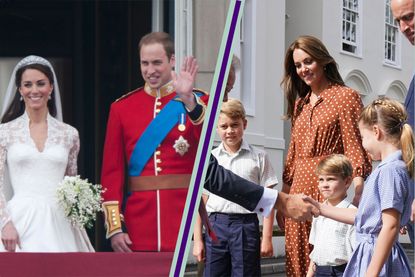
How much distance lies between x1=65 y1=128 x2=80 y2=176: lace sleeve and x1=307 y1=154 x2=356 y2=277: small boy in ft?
2.94

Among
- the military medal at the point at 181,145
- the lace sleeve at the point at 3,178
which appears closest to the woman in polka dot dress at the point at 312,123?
the military medal at the point at 181,145

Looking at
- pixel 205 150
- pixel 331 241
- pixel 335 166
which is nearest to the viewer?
pixel 205 150

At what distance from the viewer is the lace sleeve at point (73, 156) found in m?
3.07

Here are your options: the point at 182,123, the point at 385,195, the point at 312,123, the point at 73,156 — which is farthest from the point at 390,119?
the point at 73,156

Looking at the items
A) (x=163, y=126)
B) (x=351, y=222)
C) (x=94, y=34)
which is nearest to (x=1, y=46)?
(x=94, y=34)

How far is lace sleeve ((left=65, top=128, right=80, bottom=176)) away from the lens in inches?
121

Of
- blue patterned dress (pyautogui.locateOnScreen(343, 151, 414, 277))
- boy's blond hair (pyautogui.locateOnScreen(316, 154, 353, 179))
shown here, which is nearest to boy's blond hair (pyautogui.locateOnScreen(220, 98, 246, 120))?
boy's blond hair (pyautogui.locateOnScreen(316, 154, 353, 179))

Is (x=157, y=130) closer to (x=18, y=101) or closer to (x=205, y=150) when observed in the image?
(x=205, y=150)

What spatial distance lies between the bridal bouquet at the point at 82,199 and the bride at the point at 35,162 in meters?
0.02

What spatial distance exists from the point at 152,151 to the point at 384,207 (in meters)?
0.61

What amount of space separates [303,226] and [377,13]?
0.68 m

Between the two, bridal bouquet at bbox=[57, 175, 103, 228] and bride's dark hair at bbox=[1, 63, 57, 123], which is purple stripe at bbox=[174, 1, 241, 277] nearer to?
bridal bouquet at bbox=[57, 175, 103, 228]

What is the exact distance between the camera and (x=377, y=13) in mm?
3818

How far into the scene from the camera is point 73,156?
308 cm
